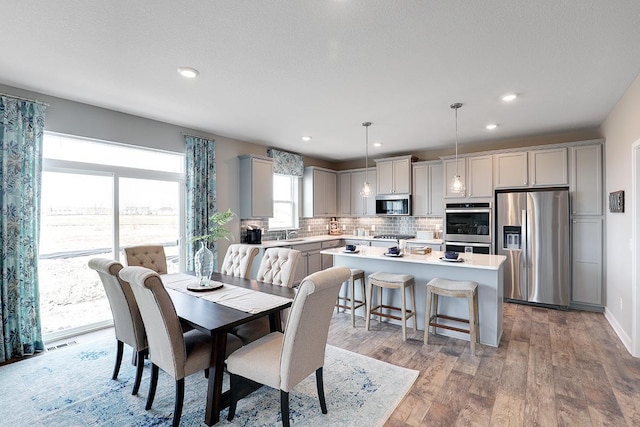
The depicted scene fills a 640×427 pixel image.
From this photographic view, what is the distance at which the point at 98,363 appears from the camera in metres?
2.91

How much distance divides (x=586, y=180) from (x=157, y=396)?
568cm

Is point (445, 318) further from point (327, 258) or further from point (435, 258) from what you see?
point (327, 258)

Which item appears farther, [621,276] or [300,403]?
[621,276]

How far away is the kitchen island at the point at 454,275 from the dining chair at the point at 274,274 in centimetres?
112

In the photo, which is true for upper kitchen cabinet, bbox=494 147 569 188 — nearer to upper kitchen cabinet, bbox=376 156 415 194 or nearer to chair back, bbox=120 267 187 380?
upper kitchen cabinet, bbox=376 156 415 194

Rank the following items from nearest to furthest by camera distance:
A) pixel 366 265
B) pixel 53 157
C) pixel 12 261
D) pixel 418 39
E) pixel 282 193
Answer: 1. pixel 418 39
2. pixel 12 261
3. pixel 53 157
4. pixel 366 265
5. pixel 282 193

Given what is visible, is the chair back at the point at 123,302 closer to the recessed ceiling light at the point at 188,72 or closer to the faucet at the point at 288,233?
the recessed ceiling light at the point at 188,72

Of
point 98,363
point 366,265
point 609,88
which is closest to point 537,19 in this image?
point 609,88

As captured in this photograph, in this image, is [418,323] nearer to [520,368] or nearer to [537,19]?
[520,368]

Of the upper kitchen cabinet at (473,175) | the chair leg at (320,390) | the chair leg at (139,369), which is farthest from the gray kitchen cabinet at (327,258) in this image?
the chair leg at (139,369)

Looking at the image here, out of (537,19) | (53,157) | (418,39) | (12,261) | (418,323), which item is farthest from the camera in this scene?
(418,323)

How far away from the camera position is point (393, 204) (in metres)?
6.33

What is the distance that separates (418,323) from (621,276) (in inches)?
89.8

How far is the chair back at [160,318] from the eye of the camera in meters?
1.86
